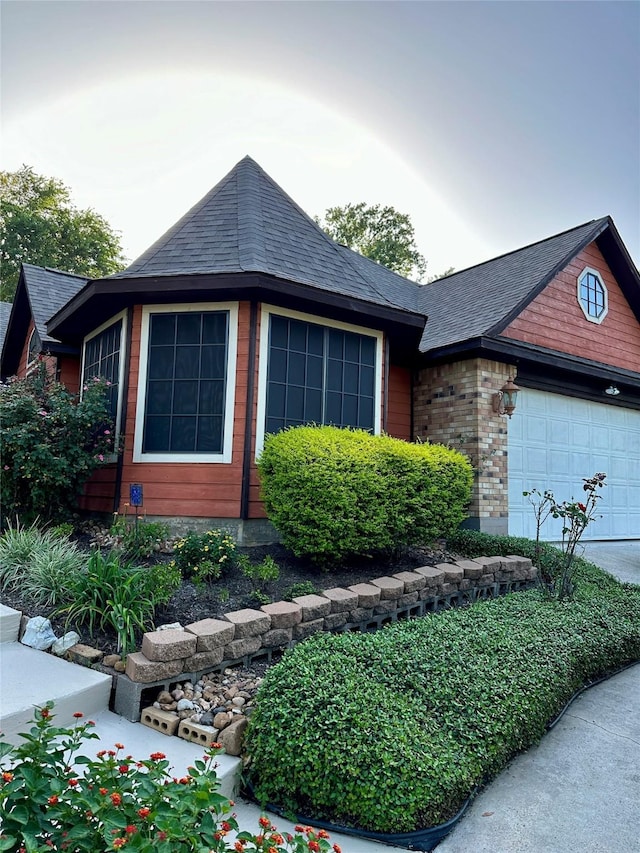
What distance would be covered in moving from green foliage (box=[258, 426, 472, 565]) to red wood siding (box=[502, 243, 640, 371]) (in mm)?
3693

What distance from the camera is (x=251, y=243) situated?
6148 millimetres

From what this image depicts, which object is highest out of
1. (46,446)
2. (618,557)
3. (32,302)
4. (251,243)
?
(32,302)

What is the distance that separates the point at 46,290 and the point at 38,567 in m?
8.40

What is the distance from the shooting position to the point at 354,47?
704 cm

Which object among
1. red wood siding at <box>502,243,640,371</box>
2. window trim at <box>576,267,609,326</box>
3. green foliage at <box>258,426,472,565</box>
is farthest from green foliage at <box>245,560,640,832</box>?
window trim at <box>576,267,609,326</box>

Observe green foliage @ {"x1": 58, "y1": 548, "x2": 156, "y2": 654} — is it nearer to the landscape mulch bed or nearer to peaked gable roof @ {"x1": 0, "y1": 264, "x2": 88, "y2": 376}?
the landscape mulch bed

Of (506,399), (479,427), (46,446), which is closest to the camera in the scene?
(46,446)

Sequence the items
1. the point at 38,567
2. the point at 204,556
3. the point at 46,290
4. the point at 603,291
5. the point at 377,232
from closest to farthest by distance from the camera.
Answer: the point at 38,567
the point at 204,556
the point at 603,291
the point at 46,290
the point at 377,232

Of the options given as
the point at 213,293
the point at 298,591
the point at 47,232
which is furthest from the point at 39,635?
the point at 47,232

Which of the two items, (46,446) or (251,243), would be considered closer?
(46,446)

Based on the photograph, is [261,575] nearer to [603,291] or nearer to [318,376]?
[318,376]

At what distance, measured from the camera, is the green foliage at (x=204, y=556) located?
427cm

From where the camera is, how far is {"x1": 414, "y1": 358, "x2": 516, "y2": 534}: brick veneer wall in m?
7.32

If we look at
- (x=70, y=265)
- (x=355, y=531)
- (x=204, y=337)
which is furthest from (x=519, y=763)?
(x=70, y=265)
